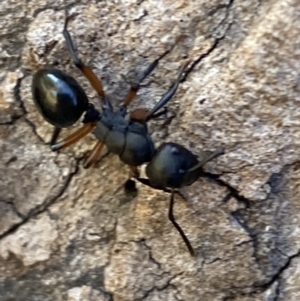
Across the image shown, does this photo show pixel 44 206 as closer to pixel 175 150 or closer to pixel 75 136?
pixel 75 136

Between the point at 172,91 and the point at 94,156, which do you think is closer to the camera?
the point at 172,91

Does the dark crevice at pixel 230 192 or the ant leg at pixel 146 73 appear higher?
the ant leg at pixel 146 73

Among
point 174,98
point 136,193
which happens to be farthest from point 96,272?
point 174,98

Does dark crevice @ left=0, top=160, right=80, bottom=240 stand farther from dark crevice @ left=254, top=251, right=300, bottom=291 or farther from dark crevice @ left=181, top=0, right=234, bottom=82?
dark crevice @ left=254, top=251, right=300, bottom=291

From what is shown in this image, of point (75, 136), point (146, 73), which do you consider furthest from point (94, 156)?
point (146, 73)

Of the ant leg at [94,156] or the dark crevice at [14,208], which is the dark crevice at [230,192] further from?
the dark crevice at [14,208]

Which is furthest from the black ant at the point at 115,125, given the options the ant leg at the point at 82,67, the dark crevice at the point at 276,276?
the dark crevice at the point at 276,276
